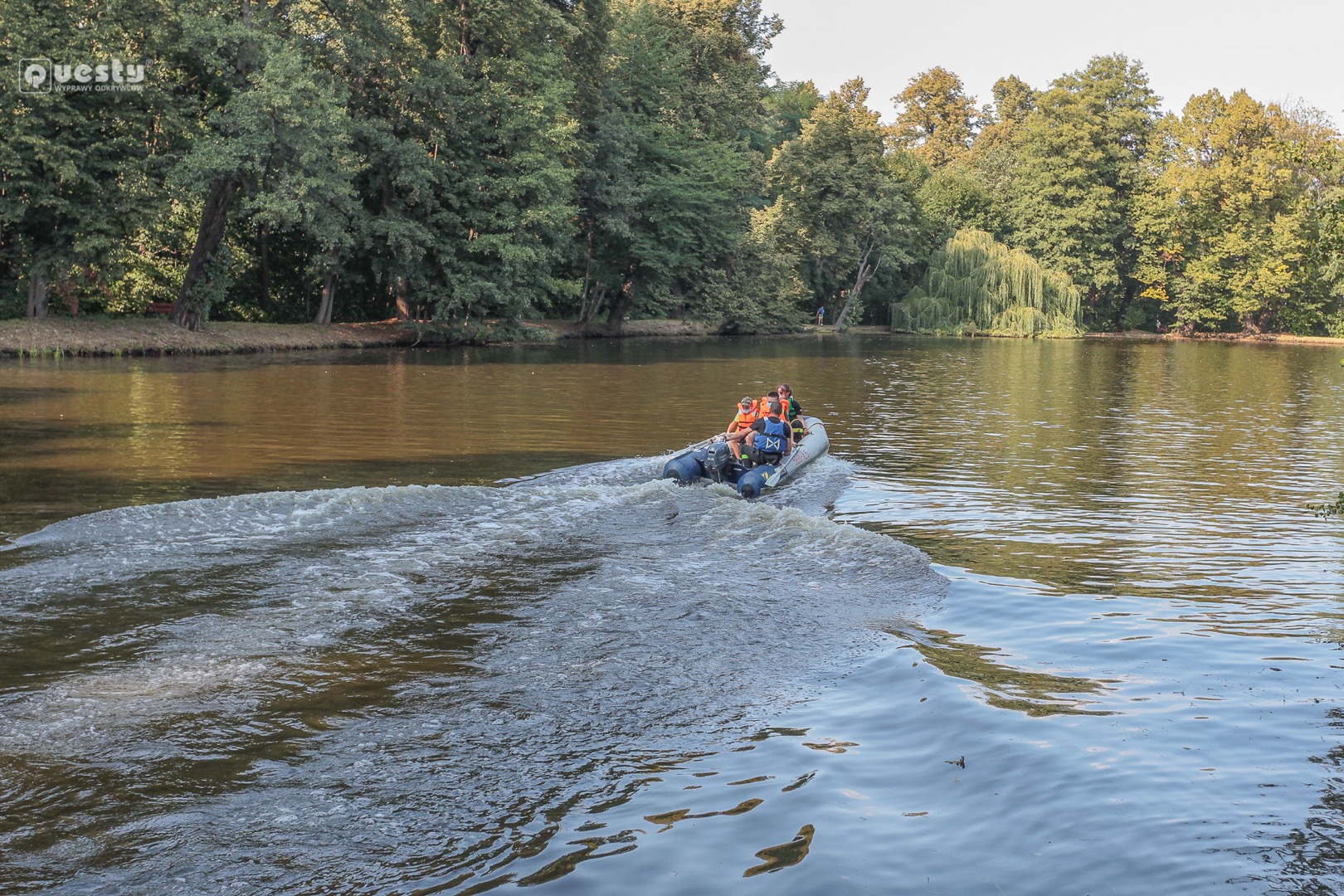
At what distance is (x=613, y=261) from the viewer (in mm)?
48969

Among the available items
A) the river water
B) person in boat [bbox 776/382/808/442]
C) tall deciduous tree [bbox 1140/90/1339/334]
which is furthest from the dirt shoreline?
tall deciduous tree [bbox 1140/90/1339/334]

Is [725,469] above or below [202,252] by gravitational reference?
below

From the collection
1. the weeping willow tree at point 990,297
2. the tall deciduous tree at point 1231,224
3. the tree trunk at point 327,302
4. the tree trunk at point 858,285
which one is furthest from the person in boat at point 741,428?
the tall deciduous tree at point 1231,224

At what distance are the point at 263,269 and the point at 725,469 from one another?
30208mm

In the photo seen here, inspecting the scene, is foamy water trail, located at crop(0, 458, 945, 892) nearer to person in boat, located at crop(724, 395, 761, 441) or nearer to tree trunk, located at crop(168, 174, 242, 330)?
person in boat, located at crop(724, 395, 761, 441)

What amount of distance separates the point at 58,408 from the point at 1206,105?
219ft

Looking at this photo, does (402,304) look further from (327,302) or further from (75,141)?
(75,141)

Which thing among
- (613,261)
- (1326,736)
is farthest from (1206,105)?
(1326,736)

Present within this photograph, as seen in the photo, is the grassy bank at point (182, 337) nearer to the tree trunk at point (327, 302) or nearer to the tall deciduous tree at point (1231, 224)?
the tree trunk at point (327, 302)

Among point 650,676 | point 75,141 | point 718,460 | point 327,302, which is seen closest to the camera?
point 650,676

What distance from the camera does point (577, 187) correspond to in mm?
45562

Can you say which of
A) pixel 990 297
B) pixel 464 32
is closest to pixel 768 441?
pixel 464 32

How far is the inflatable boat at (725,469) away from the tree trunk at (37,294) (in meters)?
24.0

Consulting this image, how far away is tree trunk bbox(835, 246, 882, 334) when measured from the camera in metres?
63.4
